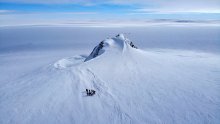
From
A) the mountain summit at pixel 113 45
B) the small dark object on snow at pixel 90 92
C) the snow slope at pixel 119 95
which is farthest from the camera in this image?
the mountain summit at pixel 113 45

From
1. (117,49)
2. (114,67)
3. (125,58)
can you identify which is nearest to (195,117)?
(114,67)

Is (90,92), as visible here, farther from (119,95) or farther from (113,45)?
(113,45)

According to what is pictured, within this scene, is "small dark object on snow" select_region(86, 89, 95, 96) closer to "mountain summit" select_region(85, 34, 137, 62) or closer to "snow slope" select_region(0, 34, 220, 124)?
"snow slope" select_region(0, 34, 220, 124)

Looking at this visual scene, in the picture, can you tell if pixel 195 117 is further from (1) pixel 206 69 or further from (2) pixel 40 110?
(1) pixel 206 69

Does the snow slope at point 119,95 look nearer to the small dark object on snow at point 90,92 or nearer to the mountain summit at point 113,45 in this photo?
the small dark object on snow at point 90,92

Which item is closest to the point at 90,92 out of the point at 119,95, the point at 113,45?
the point at 119,95

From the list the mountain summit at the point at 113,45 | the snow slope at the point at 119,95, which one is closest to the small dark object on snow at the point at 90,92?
the snow slope at the point at 119,95

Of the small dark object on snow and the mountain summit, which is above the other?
the mountain summit

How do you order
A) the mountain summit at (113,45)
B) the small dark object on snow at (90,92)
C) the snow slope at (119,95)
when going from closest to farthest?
the snow slope at (119,95)
the small dark object on snow at (90,92)
the mountain summit at (113,45)

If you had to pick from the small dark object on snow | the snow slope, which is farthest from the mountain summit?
the small dark object on snow
